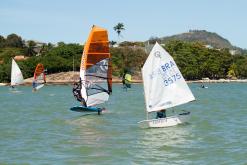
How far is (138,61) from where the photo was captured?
164 meters

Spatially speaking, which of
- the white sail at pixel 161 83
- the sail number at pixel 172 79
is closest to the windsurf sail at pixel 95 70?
the white sail at pixel 161 83

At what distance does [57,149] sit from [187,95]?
885cm

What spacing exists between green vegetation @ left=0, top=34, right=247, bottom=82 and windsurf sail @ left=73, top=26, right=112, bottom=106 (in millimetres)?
115919

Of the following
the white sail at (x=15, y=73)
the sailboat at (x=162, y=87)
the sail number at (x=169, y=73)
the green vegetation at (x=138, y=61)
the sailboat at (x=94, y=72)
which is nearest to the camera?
the sailboat at (x=162, y=87)

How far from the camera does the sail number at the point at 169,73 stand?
26172mm

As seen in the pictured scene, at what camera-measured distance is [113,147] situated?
817 inches

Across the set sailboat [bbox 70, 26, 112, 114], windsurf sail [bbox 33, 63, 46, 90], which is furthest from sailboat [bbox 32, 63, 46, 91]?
sailboat [bbox 70, 26, 112, 114]

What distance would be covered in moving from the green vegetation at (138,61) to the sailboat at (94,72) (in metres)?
116

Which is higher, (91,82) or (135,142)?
(91,82)

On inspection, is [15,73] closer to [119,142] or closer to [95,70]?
[95,70]

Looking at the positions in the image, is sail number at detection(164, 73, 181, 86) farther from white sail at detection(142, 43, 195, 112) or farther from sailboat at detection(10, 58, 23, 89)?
sailboat at detection(10, 58, 23, 89)

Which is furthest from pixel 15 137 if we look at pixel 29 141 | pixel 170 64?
pixel 170 64

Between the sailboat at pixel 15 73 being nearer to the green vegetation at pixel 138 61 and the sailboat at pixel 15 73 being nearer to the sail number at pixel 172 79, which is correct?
the sail number at pixel 172 79

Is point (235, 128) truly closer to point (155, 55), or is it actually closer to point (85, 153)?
point (155, 55)
